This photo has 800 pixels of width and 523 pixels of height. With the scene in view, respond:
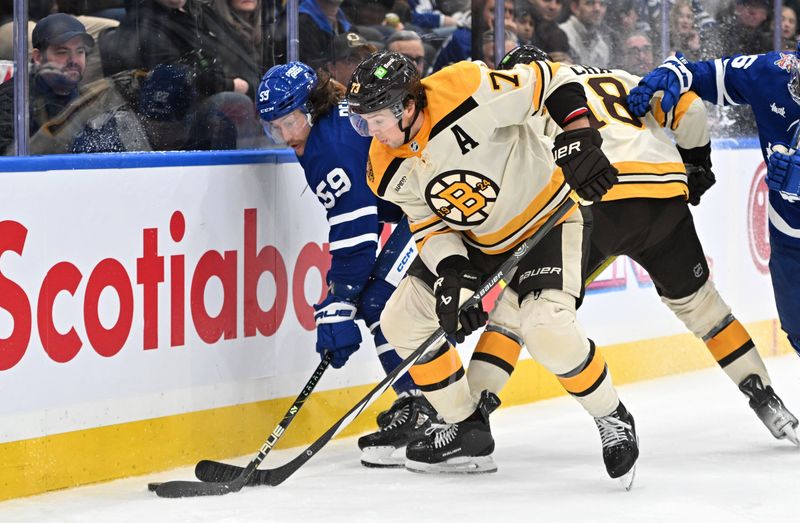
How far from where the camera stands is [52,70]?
3484 millimetres

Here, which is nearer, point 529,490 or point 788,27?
point 529,490

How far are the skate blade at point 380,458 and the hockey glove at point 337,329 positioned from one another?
253 mm

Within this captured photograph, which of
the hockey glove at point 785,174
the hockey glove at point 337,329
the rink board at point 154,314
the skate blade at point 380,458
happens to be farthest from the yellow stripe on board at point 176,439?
the hockey glove at point 785,174

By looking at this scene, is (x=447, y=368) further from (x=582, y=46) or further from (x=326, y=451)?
(x=582, y=46)

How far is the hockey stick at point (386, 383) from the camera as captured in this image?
3234 millimetres

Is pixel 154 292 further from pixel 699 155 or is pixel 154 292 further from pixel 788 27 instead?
pixel 788 27

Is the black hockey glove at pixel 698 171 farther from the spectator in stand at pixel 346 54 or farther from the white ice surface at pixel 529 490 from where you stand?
the spectator in stand at pixel 346 54

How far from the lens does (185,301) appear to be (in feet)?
11.7

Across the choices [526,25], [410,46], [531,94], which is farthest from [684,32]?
[531,94]

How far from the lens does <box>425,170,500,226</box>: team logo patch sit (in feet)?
10.2

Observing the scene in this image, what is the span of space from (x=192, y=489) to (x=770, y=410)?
1577 mm

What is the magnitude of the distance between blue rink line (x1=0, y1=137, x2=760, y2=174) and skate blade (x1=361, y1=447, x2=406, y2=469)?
2.87ft

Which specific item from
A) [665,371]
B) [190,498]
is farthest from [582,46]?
[190,498]

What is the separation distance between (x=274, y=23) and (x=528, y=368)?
4.74ft
